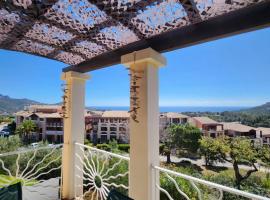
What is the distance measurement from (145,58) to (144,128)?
0.69 m

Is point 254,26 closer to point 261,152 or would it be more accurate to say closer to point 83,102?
point 83,102

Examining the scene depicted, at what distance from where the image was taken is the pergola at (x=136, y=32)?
1.46 metres

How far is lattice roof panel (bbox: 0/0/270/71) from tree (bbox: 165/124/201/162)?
1042 inches

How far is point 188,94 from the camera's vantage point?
2068 inches

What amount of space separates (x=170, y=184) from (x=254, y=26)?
3302 millimetres

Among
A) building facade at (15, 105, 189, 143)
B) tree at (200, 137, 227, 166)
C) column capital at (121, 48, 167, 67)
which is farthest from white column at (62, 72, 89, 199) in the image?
building facade at (15, 105, 189, 143)

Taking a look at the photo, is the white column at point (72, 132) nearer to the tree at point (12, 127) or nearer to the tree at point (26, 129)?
the tree at point (12, 127)

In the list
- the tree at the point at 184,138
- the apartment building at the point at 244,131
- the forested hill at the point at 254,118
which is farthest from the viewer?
the tree at the point at 184,138

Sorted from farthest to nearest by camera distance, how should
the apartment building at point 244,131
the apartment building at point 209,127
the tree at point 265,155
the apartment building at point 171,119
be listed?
the apartment building at point 171,119
the apartment building at point 209,127
the apartment building at point 244,131
the tree at point 265,155

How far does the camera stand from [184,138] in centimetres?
2762

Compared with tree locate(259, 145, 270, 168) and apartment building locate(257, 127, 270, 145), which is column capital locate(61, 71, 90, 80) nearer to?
tree locate(259, 145, 270, 168)

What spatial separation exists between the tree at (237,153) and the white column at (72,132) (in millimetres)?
20035

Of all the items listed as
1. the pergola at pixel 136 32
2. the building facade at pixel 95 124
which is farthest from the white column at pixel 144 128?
the building facade at pixel 95 124

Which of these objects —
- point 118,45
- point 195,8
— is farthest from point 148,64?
point 195,8
